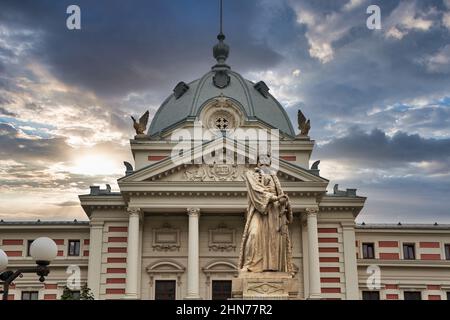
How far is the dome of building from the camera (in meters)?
51.3

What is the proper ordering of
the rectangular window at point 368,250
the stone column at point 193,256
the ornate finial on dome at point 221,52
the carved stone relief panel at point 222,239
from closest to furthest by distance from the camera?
the stone column at point 193,256 → the carved stone relief panel at point 222,239 → the rectangular window at point 368,250 → the ornate finial on dome at point 221,52

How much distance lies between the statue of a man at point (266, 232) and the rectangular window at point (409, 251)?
1417 inches

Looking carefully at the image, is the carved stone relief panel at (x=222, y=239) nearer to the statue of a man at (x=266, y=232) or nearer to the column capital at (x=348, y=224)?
the column capital at (x=348, y=224)

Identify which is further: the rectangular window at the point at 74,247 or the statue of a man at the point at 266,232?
the rectangular window at the point at 74,247

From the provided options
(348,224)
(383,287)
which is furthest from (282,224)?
(383,287)

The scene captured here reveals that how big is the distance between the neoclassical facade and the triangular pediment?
2.7 inches

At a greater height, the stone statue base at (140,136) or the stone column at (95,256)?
the stone statue base at (140,136)

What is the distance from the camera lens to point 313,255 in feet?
134

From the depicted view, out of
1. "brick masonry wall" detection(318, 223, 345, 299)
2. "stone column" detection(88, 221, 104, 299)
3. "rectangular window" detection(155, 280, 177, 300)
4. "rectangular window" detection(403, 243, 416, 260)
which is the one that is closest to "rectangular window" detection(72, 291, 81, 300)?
"stone column" detection(88, 221, 104, 299)

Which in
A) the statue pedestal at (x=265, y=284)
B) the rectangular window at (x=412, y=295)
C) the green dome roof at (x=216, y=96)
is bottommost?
the statue pedestal at (x=265, y=284)

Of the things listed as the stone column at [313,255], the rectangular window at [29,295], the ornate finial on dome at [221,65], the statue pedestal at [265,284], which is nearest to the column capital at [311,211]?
the stone column at [313,255]

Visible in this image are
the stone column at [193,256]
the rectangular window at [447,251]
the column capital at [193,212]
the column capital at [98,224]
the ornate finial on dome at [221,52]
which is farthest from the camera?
the ornate finial on dome at [221,52]

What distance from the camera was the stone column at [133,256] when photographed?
131 feet
